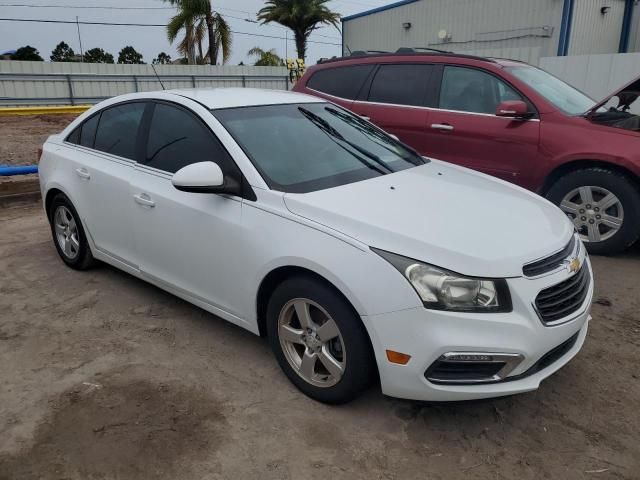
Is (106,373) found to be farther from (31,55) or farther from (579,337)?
(31,55)

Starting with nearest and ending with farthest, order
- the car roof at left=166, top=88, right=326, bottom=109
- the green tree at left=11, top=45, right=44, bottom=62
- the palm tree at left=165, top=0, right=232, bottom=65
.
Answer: the car roof at left=166, top=88, right=326, bottom=109, the palm tree at left=165, top=0, right=232, bottom=65, the green tree at left=11, top=45, right=44, bottom=62

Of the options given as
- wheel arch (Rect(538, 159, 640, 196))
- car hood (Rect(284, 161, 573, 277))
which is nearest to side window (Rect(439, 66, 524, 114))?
wheel arch (Rect(538, 159, 640, 196))

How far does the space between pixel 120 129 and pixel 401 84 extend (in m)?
3.22

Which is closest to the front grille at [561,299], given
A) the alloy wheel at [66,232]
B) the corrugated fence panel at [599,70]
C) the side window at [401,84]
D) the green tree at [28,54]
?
the side window at [401,84]

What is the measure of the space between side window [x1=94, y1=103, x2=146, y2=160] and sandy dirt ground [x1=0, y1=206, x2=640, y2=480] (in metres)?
1.26

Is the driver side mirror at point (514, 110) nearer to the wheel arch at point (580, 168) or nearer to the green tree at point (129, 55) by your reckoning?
the wheel arch at point (580, 168)

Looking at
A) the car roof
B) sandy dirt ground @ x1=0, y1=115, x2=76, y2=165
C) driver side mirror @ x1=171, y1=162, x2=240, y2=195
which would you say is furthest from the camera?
sandy dirt ground @ x1=0, y1=115, x2=76, y2=165

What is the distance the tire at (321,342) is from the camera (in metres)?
2.62

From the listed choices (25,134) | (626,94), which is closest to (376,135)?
(626,94)

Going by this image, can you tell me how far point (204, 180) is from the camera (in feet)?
10.0

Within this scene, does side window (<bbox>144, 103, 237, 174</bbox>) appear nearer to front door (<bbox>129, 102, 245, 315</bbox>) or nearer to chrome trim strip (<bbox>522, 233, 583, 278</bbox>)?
front door (<bbox>129, 102, 245, 315</bbox>)

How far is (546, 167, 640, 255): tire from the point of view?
4.83 m

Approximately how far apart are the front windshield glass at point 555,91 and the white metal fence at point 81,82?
50.1 feet

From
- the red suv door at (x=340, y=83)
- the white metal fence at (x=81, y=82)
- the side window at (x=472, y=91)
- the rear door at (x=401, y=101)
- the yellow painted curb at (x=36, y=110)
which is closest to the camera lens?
the side window at (x=472, y=91)
